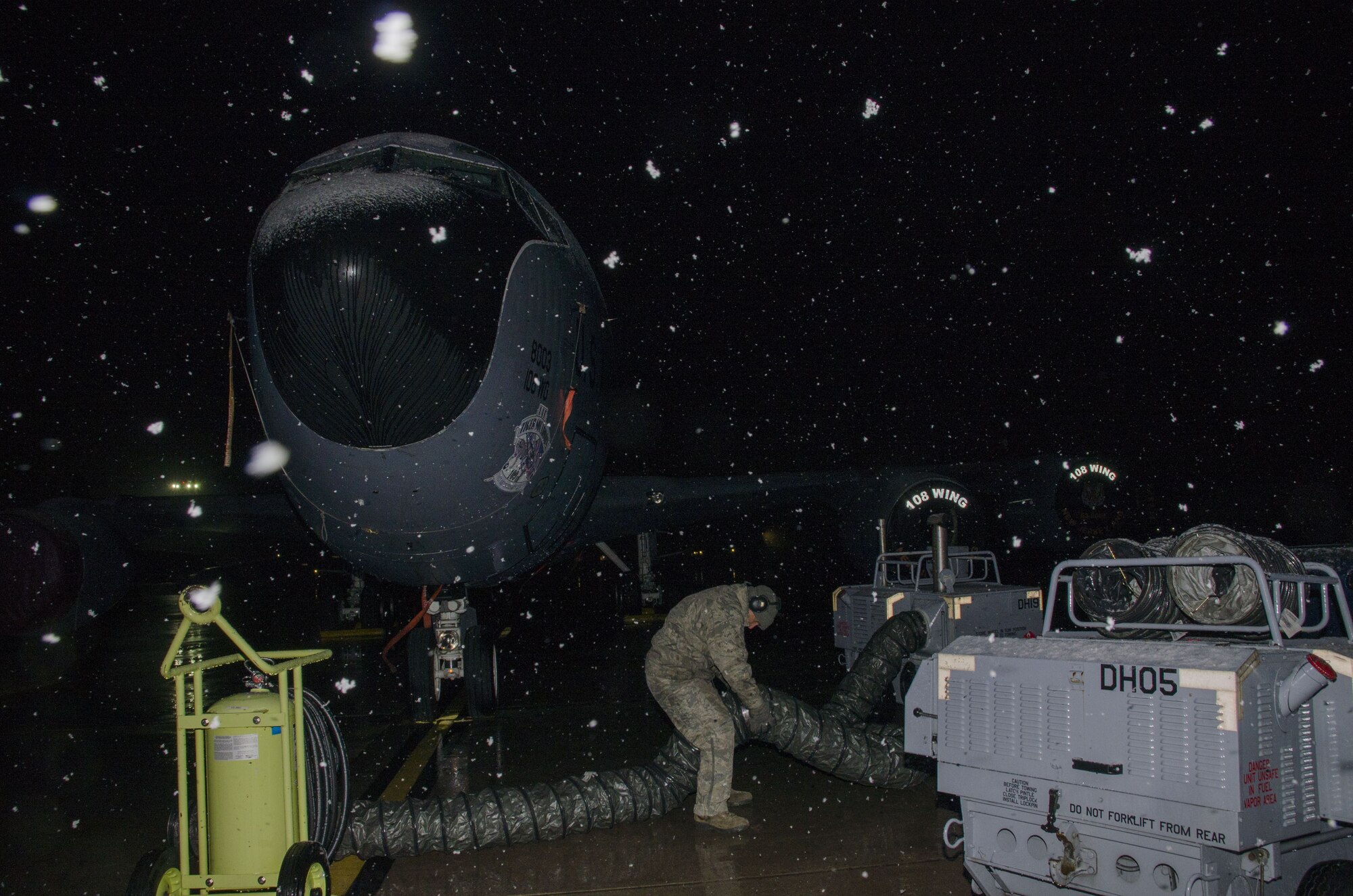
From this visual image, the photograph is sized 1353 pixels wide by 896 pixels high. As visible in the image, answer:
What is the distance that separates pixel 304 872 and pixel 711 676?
295cm

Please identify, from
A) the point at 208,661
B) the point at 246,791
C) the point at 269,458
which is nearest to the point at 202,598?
the point at 208,661

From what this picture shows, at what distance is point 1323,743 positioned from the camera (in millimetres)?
3553

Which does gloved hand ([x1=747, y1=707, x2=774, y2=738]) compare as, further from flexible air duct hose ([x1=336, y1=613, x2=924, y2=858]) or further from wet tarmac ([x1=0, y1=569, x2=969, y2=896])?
wet tarmac ([x1=0, y1=569, x2=969, y2=896])

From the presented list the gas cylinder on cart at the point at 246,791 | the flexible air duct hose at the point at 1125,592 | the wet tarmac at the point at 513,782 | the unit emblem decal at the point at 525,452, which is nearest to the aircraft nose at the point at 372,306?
the unit emblem decal at the point at 525,452

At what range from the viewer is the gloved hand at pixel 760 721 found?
5781mm

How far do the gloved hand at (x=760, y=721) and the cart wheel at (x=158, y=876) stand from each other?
3425 mm

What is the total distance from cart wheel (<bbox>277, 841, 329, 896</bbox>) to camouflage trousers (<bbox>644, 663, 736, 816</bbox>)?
2.33 m

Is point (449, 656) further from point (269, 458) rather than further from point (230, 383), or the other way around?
point (230, 383)

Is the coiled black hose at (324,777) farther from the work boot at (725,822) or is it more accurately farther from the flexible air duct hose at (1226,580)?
the flexible air duct hose at (1226,580)

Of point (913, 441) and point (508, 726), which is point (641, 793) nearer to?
point (508, 726)

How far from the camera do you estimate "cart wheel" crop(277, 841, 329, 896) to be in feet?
12.6

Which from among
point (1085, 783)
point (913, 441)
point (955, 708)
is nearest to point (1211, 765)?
point (1085, 783)

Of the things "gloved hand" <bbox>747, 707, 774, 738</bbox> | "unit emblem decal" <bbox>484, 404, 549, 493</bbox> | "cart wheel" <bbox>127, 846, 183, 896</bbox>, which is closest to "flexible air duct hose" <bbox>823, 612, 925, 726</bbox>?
"gloved hand" <bbox>747, 707, 774, 738</bbox>

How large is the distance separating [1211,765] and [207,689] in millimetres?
10943
